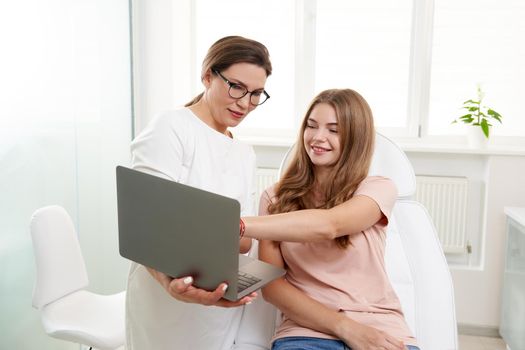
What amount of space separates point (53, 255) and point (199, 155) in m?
0.82

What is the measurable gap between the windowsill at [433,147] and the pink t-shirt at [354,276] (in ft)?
4.69

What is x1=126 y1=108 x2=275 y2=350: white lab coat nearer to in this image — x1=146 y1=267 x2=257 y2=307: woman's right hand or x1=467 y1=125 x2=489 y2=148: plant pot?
x1=146 y1=267 x2=257 y2=307: woman's right hand


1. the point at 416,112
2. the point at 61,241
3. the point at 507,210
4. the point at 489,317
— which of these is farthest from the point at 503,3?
the point at 61,241

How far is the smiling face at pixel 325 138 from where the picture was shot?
1396mm

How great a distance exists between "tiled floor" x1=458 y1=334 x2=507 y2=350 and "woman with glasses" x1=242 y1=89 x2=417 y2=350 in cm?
149

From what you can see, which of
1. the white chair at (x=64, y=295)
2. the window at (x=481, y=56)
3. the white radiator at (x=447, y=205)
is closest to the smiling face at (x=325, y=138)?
the white chair at (x=64, y=295)

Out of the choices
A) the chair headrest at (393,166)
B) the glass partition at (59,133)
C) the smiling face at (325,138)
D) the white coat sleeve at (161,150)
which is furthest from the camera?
the glass partition at (59,133)

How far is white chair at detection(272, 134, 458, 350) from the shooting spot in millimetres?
1458

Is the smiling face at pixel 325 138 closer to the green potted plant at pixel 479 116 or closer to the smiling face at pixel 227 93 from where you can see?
the smiling face at pixel 227 93

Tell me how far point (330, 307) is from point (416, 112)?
197 centimetres

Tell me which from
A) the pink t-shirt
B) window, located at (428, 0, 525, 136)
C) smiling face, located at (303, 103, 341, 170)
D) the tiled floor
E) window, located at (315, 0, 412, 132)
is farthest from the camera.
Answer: window, located at (315, 0, 412, 132)

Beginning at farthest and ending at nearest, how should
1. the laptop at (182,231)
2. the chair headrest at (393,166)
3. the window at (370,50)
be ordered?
the window at (370,50) < the chair headrest at (393,166) < the laptop at (182,231)

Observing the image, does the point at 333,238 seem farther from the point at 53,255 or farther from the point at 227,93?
the point at 53,255

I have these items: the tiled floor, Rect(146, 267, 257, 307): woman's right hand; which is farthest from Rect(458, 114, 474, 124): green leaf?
Rect(146, 267, 257, 307): woman's right hand
